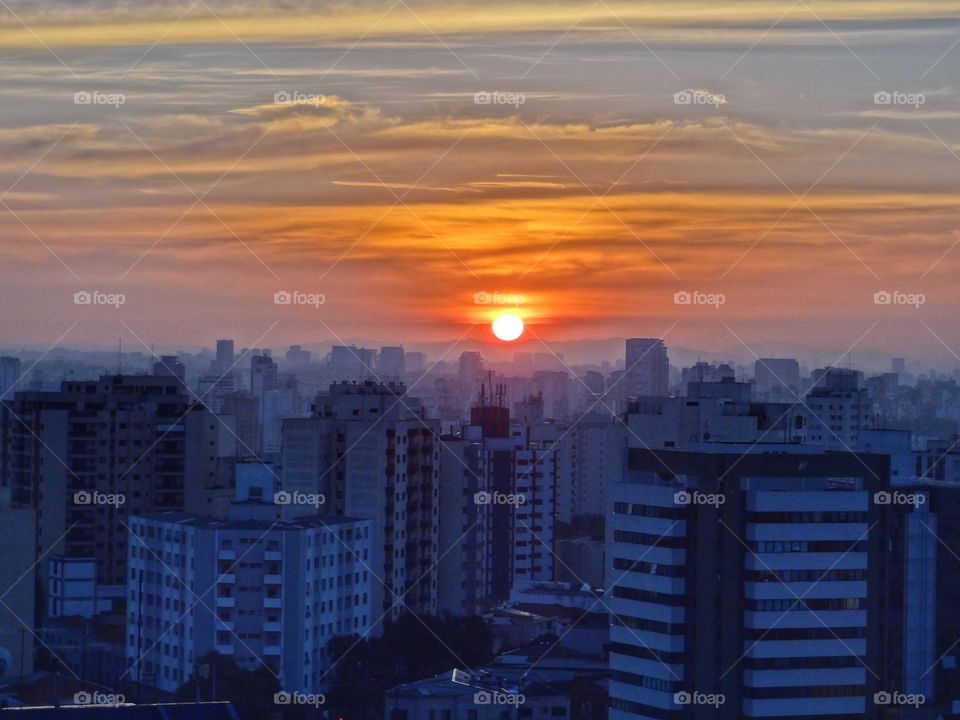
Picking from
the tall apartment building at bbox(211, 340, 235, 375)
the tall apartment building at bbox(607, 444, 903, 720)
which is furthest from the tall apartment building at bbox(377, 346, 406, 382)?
the tall apartment building at bbox(607, 444, 903, 720)

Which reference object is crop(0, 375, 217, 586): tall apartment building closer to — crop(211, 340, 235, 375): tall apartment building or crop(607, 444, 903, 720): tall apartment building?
crop(211, 340, 235, 375): tall apartment building

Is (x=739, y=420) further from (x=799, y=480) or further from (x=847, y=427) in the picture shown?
(x=847, y=427)

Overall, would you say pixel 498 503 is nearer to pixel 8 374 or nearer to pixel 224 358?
pixel 224 358

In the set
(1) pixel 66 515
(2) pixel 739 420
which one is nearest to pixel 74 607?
(1) pixel 66 515

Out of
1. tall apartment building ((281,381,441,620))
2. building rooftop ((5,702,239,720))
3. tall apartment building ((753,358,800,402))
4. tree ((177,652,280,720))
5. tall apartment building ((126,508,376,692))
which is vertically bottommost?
tree ((177,652,280,720))

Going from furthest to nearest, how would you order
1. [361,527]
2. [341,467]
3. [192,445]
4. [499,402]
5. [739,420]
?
[499,402]
[192,445]
[341,467]
[361,527]
[739,420]

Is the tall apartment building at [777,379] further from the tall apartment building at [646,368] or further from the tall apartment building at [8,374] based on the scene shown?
the tall apartment building at [8,374]

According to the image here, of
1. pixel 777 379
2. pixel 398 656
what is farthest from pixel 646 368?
pixel 398 656
